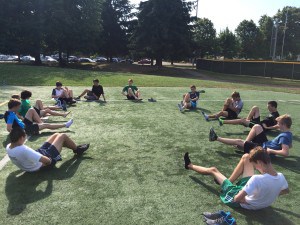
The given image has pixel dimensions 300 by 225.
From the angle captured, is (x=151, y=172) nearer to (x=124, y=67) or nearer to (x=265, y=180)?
(x=265, y=180)

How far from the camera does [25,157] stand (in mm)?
5785

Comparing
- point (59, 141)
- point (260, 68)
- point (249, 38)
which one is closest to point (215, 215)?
point (59, 141)

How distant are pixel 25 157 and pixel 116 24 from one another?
2162 inches

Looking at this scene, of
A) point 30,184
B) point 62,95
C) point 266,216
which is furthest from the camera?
point 62,95

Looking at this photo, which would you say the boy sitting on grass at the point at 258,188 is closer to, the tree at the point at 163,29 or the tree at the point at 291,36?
the tree at the point at 163,29

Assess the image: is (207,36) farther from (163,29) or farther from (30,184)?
(30,184)

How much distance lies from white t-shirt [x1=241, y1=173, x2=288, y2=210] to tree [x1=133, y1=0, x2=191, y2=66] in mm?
43373

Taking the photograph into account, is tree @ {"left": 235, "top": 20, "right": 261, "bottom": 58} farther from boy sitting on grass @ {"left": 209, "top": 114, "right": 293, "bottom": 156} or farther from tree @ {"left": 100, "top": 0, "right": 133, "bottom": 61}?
boy sitting on grass @ {"left": 209, "top": 114, "right": 293, "bottom": 156}

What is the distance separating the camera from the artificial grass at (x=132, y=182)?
16.0ft

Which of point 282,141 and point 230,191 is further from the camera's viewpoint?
point 282,141

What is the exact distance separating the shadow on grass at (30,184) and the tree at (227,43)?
6616 cm

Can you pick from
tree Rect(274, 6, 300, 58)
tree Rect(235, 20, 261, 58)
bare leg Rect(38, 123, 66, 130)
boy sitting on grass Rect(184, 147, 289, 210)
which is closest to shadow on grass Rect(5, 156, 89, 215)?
bare leg Rect(38, 123, 66, 130)

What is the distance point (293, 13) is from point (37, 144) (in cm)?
8773

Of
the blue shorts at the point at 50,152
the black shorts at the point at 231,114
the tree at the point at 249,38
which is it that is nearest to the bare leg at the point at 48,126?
the blue shorts at the point at 50,152
